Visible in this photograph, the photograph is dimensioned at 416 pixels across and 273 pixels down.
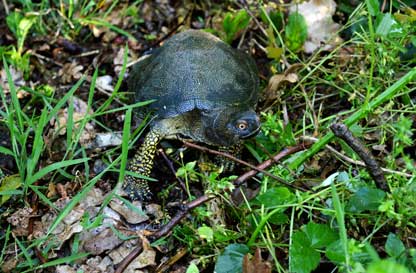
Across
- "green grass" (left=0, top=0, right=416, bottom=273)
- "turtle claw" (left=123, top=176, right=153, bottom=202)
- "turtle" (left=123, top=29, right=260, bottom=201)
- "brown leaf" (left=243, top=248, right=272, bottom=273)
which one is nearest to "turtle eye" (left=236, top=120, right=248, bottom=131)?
"turtle" (left=123, top=29, right=260, bottom=201)

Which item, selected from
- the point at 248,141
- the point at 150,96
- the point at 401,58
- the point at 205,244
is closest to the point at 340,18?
the point at 401,58

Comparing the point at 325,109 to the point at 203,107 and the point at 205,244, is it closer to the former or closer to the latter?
the point at 203,107

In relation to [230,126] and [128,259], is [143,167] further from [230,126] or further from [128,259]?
[128,259]

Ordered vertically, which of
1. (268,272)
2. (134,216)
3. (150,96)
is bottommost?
(134,216)

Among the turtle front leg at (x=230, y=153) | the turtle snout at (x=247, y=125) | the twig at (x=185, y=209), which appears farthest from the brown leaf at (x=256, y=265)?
the turtle front leg at (x=230, y=153)

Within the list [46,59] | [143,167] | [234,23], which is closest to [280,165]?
[143,167]

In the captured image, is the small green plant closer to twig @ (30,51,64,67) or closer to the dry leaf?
the dry leaf
